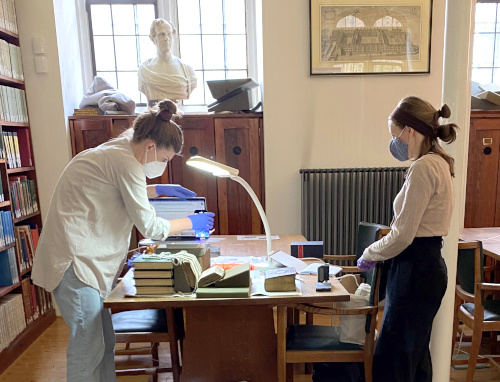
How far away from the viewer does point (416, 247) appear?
61.0 inches

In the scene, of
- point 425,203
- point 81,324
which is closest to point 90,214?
point 81,324

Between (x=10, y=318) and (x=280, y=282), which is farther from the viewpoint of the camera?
(x=10, y=318)

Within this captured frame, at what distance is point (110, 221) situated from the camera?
1540mm

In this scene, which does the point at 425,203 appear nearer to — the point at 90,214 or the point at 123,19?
the point at 90,214

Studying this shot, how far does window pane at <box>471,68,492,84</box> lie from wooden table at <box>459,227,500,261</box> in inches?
59.5

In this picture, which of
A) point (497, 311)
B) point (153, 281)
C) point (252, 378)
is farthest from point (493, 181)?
point (153, 281)

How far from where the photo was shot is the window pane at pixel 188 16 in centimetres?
324

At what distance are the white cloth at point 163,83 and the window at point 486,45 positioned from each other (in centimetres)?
256

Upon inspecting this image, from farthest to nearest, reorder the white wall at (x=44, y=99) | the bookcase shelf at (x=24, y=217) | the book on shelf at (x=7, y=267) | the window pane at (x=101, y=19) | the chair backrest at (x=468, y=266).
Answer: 1. the window pane at (x=101, y=19)
2. the white wall at (x=44, y=99)
3. the bookcase shelf at (x=24, y=217)
4. the book on shelf at (x=7, y=267)
5. the chair backrest at (x=468, y=266)

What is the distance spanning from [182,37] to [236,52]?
49cm

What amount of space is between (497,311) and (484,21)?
2641 millimetres

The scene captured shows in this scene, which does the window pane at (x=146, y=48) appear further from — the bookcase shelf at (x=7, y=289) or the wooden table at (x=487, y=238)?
the wooden table at (x=487, y=238)

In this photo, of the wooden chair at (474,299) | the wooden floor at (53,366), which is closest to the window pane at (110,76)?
the wooden floor at (53,366)

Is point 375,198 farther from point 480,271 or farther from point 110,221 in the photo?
point 110,221
